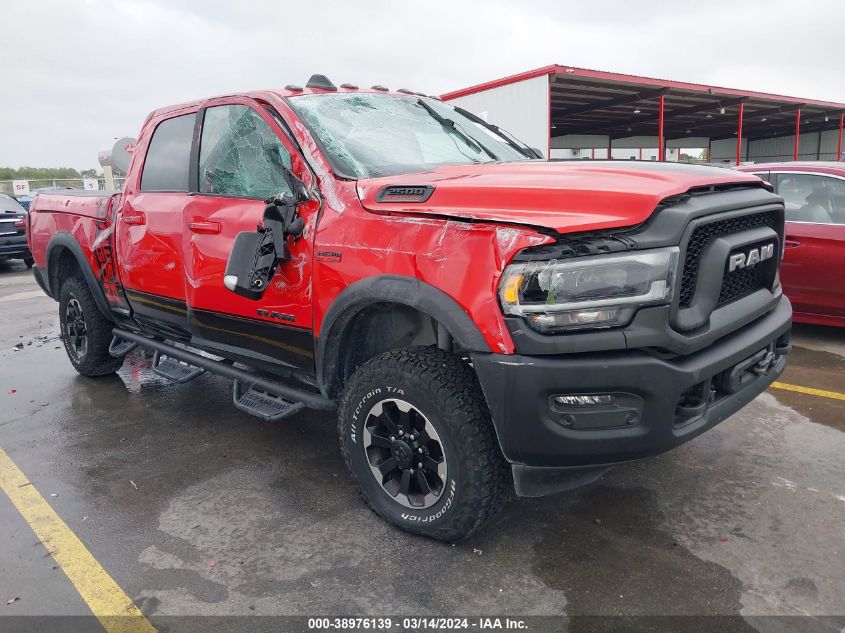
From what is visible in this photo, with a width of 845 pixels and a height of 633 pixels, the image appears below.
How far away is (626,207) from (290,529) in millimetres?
2041

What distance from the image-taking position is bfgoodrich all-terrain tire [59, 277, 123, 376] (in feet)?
16.6

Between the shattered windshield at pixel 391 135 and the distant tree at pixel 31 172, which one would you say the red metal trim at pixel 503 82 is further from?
the distant tree at pixel 31 172

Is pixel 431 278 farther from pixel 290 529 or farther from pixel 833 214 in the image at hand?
pixel 833 214

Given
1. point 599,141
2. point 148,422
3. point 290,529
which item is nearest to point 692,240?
point 290,529

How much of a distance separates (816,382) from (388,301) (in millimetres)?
3687

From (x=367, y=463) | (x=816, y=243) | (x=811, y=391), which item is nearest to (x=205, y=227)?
(x=367, y=463)

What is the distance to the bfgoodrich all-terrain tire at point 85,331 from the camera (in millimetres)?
5059

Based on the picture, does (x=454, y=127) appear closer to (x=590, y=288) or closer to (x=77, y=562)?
(x=590, y=288)

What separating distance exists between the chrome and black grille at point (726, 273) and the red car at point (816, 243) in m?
2.97

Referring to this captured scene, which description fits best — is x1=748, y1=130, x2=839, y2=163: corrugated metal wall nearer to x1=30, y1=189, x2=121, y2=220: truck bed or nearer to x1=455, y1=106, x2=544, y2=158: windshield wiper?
x1=455, y1=106, x2=544, y2=158: windshield wiper

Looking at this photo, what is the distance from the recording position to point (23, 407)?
4840 mm

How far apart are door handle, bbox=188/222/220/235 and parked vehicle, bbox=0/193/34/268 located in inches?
437

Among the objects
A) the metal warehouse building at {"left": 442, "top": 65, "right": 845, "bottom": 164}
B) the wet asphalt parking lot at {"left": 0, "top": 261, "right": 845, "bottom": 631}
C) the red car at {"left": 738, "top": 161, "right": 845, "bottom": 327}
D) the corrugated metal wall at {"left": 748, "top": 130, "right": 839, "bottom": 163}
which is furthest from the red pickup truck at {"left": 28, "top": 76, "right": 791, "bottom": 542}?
the corrugated metal wall at {"left": 748, "top": 130, "right": 839, "bottom": 163}

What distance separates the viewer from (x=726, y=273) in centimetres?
247
